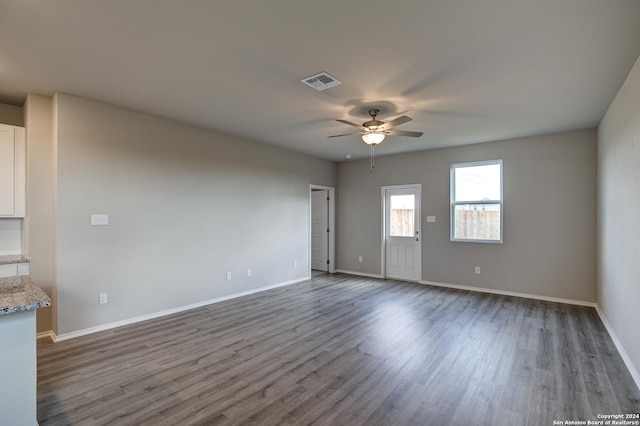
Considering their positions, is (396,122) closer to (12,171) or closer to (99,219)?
(99,219)

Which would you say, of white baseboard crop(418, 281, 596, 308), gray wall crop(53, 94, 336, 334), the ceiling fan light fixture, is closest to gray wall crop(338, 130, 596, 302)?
white baseboard crop(418, 281, 596, 308)

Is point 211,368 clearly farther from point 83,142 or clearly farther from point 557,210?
point 557,210

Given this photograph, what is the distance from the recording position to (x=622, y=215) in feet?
10.6

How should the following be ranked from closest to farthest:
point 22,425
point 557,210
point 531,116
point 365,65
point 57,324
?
point 22,425 < point 365,65 < point 57,324 < point 531,116 < point 557,210

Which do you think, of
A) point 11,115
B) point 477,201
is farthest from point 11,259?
point 477,201

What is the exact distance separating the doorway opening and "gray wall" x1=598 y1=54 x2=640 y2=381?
5021mm

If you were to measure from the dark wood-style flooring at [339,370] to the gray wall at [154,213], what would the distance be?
0.48 m

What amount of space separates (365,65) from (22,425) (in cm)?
351

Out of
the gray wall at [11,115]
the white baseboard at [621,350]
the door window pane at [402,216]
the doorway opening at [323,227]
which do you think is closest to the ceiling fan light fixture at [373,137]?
the door window pane at [402,216]

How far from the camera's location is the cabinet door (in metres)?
3.43

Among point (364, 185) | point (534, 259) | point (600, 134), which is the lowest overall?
point (534, 259)

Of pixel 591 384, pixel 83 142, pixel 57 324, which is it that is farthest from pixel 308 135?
pixel 591 384

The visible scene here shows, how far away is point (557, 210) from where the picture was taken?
5137mm

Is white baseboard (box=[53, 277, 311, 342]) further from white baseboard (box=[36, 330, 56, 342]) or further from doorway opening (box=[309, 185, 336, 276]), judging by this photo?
doorway opening (box=[309, 185, 336, 276])
